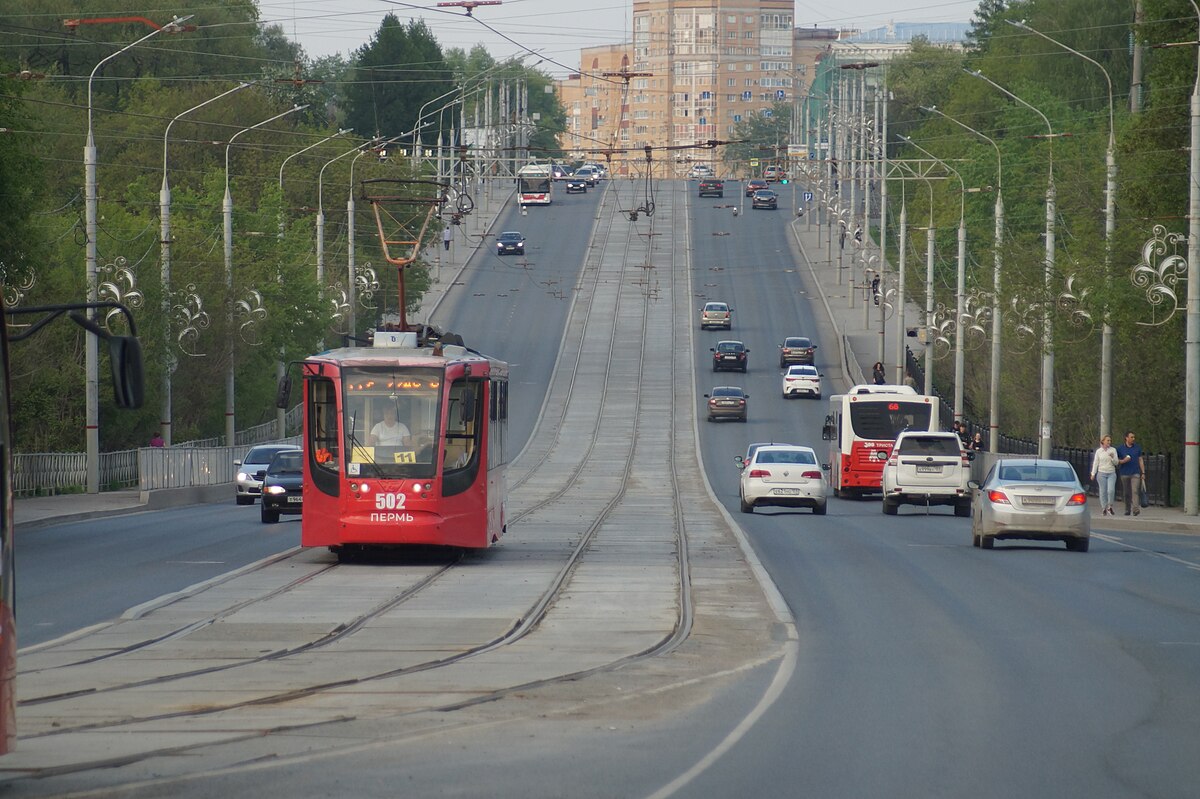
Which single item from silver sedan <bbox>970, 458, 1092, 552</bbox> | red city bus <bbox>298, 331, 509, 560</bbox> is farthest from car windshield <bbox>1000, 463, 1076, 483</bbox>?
red city bus <bbox>298, 331, 509, 560</bbox>

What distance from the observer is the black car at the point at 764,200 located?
132 m

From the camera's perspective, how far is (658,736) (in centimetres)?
1130

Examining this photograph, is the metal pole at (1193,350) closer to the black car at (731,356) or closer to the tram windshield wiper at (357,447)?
the tram windshield wiper at (357,447)

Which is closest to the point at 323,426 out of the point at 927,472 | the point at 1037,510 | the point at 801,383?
the point at 1037,510

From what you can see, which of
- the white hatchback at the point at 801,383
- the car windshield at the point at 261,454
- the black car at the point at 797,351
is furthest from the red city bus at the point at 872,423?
the black car at the point at 797,351

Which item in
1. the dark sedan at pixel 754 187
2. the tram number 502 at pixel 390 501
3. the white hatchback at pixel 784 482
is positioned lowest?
the white hatchback at pixel 784 482

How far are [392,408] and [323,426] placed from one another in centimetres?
93

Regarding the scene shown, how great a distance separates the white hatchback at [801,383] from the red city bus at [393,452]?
5884cm

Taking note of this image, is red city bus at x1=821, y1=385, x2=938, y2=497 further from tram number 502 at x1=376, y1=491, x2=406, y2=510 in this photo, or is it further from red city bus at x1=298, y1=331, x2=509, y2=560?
tram number 502 at x1=376, y1=491, x2=406, y2=510

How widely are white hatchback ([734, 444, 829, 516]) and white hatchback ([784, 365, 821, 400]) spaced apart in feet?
133

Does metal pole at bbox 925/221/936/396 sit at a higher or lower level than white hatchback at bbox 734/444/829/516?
higher

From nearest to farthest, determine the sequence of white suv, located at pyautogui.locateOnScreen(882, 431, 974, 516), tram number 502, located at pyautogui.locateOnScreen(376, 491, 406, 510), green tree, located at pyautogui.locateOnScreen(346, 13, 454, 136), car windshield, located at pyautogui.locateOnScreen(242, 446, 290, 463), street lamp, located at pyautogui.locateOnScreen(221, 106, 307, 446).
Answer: tram number 502, located at pyautogui.locateOnScreen(376, 491, 406, 510)
white suv, located at pyautogui.locateOnScreen(882, 431, 974, 516)
car windshield, located at pyautogui.locateOnScreen(242, 446, 290, 463)
street lamp, located at pyautogui.locateOnScreen(221, 106, 307, 446)
green tree, located at pyautogui.locateOnScreen(346, 13, 454, 136)

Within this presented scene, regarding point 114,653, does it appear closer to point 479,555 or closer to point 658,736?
point 658,736

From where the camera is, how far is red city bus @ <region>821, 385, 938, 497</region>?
157ft
